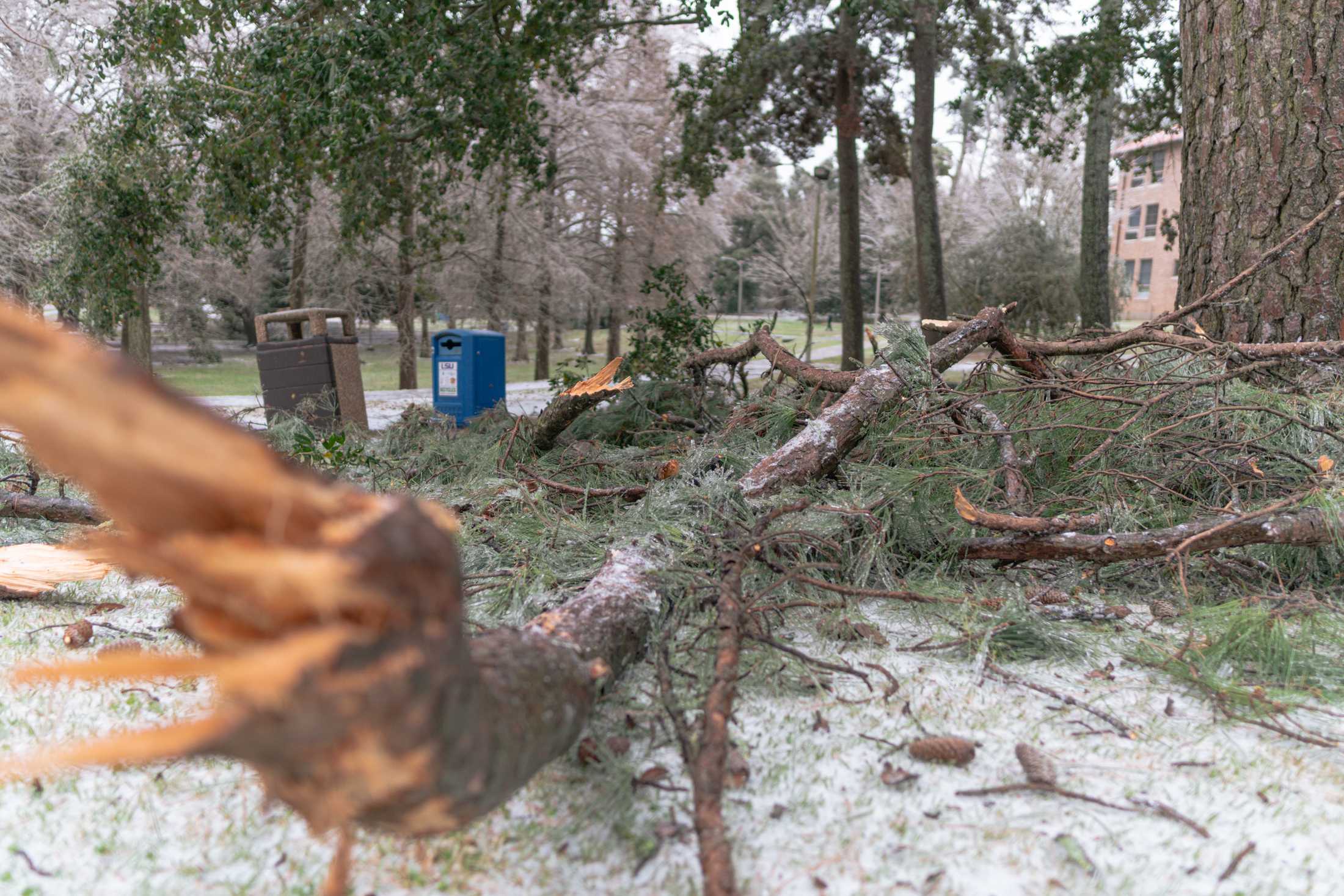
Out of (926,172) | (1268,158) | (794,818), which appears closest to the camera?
(794,818)

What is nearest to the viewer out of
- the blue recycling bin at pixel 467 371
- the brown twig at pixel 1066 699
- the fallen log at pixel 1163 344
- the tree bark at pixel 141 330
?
the brown twig at pixel 1066 699

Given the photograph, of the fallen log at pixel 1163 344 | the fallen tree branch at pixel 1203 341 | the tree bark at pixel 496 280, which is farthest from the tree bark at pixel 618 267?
the fallen tree branch at pixel 1203 341

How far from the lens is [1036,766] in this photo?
5.66 ft

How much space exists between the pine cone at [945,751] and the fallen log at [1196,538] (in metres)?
1.03

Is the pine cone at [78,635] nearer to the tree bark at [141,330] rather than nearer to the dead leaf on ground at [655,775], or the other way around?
the dead leaf on ground at [655,775]

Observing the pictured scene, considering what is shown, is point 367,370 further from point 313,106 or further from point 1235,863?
point 1235,863

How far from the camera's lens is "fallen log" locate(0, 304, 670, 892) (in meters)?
0.97

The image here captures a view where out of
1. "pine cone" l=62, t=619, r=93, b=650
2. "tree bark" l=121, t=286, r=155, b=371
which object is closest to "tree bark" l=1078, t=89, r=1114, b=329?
"pine cone" l=62, t=619, r=93, b=650

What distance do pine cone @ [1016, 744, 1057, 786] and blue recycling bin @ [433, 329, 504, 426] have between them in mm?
7272

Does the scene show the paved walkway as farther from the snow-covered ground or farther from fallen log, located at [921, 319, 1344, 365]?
the snow-covered ground

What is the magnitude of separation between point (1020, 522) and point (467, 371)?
267 inches

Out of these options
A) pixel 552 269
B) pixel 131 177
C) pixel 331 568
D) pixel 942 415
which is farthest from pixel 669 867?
pixel 552 269

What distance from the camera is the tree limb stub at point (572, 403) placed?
4.17 meters

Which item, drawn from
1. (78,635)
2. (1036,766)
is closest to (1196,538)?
(1036,766)
